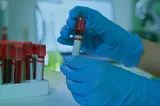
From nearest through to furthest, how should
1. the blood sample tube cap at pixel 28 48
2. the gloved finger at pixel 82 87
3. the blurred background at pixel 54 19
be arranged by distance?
the gloved finger at pixel 82 87, the blood sample tube cap at pixel 28 48, the blurred background at pixel 54 19

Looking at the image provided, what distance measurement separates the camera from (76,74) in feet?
2.19

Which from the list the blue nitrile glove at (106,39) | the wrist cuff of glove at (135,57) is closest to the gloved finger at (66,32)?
the blue nitrile glove at (106,39)

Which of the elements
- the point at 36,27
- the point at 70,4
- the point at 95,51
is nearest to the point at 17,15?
the point at 36,27

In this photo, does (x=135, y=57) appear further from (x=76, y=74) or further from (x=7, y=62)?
(x=7, y=62)

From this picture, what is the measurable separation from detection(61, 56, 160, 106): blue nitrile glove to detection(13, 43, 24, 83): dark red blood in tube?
146mm

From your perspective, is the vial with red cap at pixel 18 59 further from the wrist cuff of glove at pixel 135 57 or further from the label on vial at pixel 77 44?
the wrist cuff of glove at pixel 135 57

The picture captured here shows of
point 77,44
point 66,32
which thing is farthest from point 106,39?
point 77,44

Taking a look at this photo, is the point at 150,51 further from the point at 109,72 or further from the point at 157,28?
the point at 157,28

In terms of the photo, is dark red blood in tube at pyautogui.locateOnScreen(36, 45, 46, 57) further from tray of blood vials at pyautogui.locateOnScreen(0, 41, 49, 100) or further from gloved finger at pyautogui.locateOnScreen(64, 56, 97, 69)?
gloved finger at pyautogui.locateOnScreen(64, 56, 97, 69)

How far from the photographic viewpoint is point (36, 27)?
157 centimetres

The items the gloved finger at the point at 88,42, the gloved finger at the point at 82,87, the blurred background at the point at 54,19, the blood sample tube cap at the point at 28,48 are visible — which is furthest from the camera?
the blurred background at the point at 54,19

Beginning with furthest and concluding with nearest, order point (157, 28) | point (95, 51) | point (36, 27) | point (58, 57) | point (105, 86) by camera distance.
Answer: point (157, 28)
point (36, 27)
point (58, 57)
point (95, 51)
point (105, 86)

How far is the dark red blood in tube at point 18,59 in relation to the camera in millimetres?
731

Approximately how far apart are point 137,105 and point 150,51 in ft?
1.27
